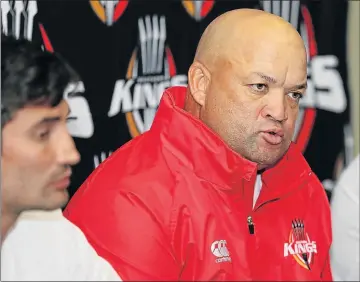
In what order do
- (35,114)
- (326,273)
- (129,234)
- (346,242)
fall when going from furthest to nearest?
(346,242)
(326,273)
(129,234)
(35,114)

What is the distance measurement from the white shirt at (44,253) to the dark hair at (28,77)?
111mm

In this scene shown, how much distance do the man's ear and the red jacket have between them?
0.11ft

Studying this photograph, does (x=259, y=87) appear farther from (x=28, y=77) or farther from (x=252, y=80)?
(x=28, y=77)

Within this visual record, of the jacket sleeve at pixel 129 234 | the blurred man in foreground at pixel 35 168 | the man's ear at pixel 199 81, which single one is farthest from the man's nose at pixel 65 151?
the man's ear at pixel 199 81

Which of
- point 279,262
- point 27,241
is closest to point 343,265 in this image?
point 279,262

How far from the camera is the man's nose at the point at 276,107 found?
957 millimetres

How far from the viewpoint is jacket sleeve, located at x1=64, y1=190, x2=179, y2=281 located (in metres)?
0.90

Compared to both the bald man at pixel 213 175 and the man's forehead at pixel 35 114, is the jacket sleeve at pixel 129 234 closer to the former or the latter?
the bald man at pixel 213 175

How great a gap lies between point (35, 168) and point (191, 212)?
0.23m

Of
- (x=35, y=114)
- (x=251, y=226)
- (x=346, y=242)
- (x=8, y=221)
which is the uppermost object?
(x=35, y=114)

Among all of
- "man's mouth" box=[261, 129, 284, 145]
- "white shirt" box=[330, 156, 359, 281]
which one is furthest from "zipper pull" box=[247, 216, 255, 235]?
"white shirt" box=[330, 156, 359, 281]

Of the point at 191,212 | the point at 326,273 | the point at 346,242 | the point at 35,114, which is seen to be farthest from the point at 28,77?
the point at 346,242

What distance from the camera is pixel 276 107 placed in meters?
0.96

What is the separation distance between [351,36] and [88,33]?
50 cm
